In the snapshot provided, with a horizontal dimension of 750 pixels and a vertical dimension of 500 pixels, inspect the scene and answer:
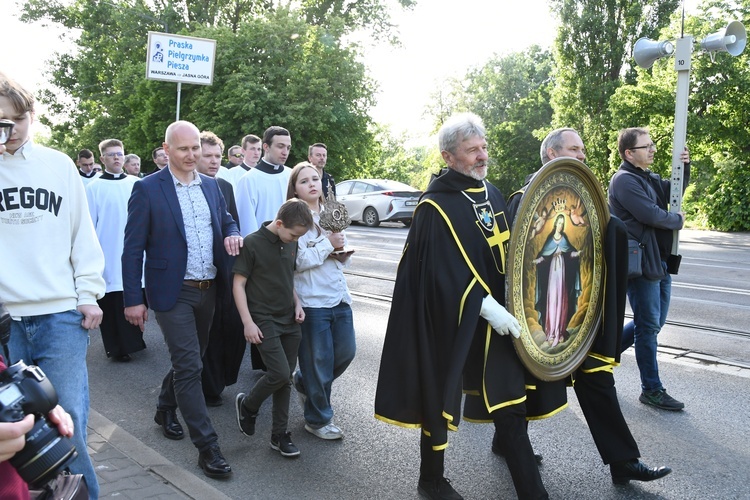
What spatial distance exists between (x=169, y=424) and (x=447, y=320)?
2.34 meters

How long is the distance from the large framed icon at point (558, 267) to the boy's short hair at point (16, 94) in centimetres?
217

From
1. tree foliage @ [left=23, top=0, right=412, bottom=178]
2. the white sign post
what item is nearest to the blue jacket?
the white sign post

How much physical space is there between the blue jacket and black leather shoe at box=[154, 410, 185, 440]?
37.1 inches

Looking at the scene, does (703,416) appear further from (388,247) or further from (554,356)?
(388,247)

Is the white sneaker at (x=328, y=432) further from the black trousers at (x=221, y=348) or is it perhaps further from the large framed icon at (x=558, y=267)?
the large framed icon at (x=558, y=267)

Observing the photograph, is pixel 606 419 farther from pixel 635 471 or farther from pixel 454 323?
pixel 454 323

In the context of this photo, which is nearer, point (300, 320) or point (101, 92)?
point (300, 320)

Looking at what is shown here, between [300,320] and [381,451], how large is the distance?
99cm

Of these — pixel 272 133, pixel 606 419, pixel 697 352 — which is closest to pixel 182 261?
pixel 272 133

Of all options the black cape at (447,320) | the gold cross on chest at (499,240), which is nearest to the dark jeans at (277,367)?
the black cape at (447,320)

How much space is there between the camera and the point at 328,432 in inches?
200

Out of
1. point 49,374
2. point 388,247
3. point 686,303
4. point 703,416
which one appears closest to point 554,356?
point 703,416

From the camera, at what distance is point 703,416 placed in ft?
17.4

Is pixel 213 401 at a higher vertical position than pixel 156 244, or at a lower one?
lower
